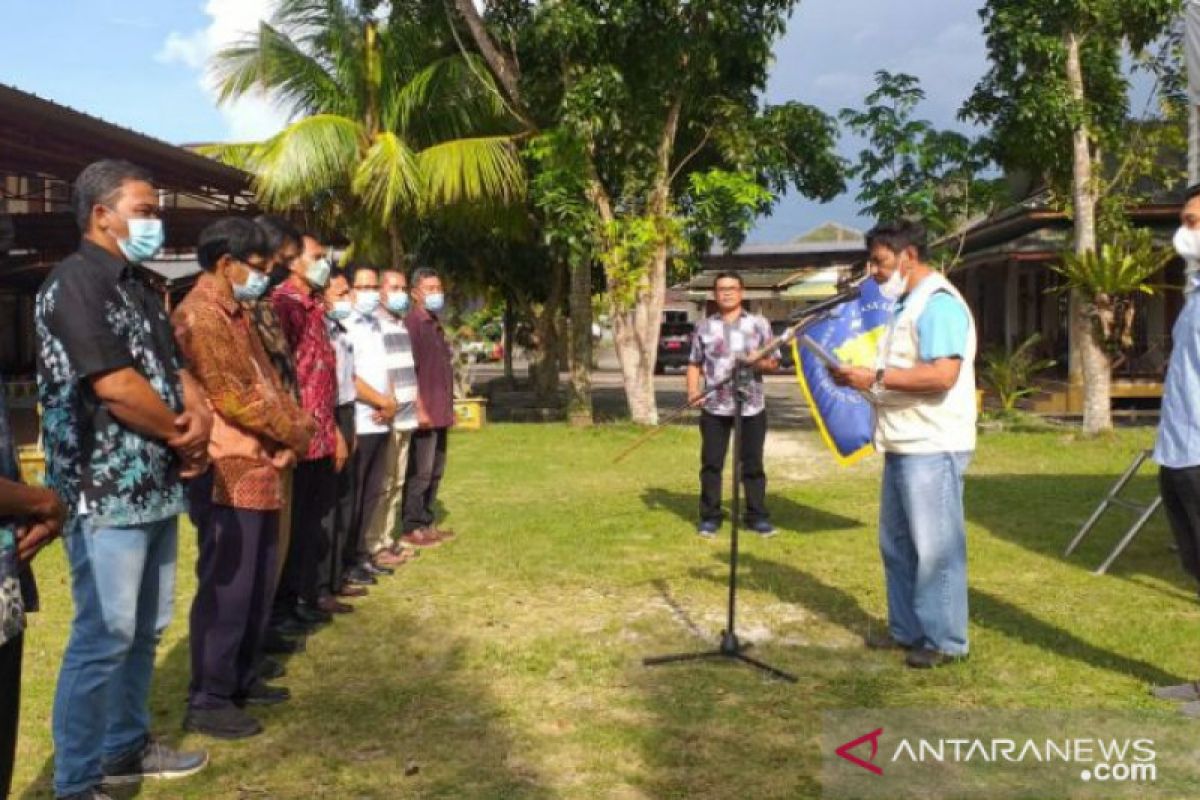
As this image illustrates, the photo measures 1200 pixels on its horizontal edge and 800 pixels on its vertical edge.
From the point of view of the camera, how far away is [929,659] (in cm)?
459

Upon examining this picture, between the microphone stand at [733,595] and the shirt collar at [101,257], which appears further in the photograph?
the microphone stand at [733,595]

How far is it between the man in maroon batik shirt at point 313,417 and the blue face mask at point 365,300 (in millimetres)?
741

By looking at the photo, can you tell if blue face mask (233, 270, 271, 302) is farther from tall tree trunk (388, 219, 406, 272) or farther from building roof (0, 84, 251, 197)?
tall tree trunk (388, 219, 406, 272)

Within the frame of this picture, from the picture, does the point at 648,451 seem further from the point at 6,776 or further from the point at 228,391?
the point at 6,776

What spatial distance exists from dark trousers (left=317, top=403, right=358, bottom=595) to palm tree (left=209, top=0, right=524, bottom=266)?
8.42m

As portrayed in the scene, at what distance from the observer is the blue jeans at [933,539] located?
4531 mm

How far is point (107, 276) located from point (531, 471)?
8.16 m

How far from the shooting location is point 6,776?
2416mm

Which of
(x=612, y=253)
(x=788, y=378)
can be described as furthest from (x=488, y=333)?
(x=612, y=253)

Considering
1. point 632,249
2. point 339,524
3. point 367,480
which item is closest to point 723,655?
point 339,524

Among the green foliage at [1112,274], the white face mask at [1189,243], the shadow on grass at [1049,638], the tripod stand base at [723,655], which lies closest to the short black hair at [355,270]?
the tripod stand base at [723,655]

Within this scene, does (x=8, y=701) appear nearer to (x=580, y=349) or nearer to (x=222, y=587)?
(x=222, y=587)

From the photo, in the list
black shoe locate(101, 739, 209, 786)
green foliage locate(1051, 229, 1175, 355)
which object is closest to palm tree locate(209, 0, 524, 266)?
green foliage locate(1051, 229, 1175, 355)

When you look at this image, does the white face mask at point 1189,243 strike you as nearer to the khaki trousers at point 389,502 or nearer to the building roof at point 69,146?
the khaki trousers at point 389,502
